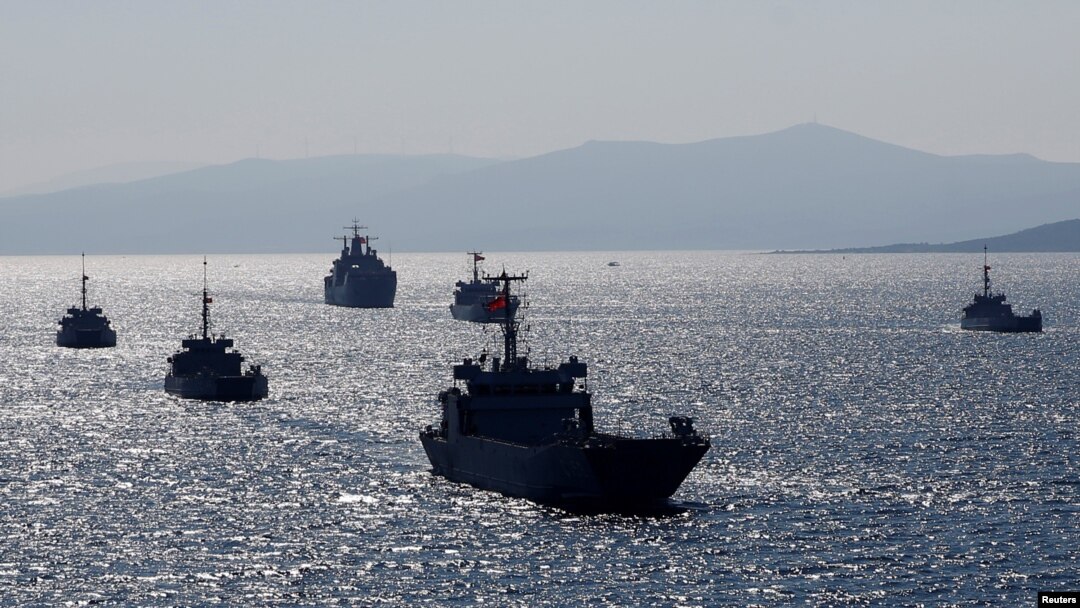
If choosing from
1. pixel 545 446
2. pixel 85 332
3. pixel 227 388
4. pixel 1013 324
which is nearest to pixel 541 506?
pixel 545 446

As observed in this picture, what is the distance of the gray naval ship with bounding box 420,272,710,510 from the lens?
7238cm

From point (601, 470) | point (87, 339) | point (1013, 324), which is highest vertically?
point (1013, 324)

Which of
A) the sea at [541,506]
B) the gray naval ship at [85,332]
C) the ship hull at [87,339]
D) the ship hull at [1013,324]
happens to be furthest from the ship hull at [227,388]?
the ship hull at [1013,324]

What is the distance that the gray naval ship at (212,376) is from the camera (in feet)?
409

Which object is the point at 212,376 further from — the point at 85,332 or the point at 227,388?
the point at 85,332

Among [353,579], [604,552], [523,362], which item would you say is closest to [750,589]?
[604,552]

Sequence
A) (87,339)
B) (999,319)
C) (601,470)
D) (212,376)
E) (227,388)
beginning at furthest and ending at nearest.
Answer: (999,319) < (87,339) < (212,376) < (227,388) < (601,470)

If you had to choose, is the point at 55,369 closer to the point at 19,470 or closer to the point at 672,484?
the point at 19,470

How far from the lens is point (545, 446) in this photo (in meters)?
73.7

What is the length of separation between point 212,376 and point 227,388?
233cm

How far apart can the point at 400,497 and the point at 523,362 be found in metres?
9.71

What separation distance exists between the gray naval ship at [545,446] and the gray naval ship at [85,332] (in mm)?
107479

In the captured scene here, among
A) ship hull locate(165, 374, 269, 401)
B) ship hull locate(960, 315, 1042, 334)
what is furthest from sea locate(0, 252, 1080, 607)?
ship hull locate(960, 315, 1042, 334)

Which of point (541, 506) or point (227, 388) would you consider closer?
point (541, 506)
